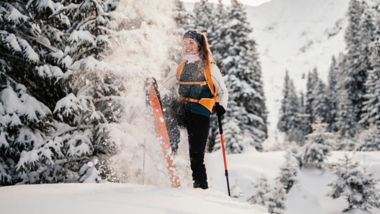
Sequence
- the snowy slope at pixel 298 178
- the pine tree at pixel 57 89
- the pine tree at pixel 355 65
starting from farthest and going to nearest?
the pine tree at pixel 355 65, the snowy slope at pixel 298 178, the pine tree at pixel 57 89

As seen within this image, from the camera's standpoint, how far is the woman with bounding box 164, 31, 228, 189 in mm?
6035

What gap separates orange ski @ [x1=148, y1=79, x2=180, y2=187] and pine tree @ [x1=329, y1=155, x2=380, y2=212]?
12.2m

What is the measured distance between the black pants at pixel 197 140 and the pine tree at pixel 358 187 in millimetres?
12441

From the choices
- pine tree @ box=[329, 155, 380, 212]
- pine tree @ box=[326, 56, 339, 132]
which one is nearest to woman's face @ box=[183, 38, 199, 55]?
pine tree @ box=[329, 155, 380, 212]

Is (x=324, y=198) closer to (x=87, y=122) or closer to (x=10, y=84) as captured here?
(x=87, y=122)

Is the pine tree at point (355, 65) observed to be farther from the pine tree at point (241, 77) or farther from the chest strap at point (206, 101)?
the chest strap at point (206, 101)

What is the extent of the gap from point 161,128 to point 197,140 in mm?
861

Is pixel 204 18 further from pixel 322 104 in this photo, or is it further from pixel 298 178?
pixel 322 104

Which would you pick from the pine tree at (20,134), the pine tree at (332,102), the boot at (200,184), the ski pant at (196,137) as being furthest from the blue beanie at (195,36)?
the pine tree at (332,102)

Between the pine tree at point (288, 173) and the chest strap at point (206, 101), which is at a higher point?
the chest strap at point (206, 101)

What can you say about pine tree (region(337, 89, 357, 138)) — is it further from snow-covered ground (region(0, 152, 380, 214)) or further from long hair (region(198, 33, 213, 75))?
snow-covered ground (region(0, 152, 380, 214))

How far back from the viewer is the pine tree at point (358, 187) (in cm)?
1648

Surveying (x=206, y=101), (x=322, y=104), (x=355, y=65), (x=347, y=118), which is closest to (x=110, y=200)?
(x=206, y=101)

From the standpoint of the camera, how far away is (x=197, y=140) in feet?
19.7
